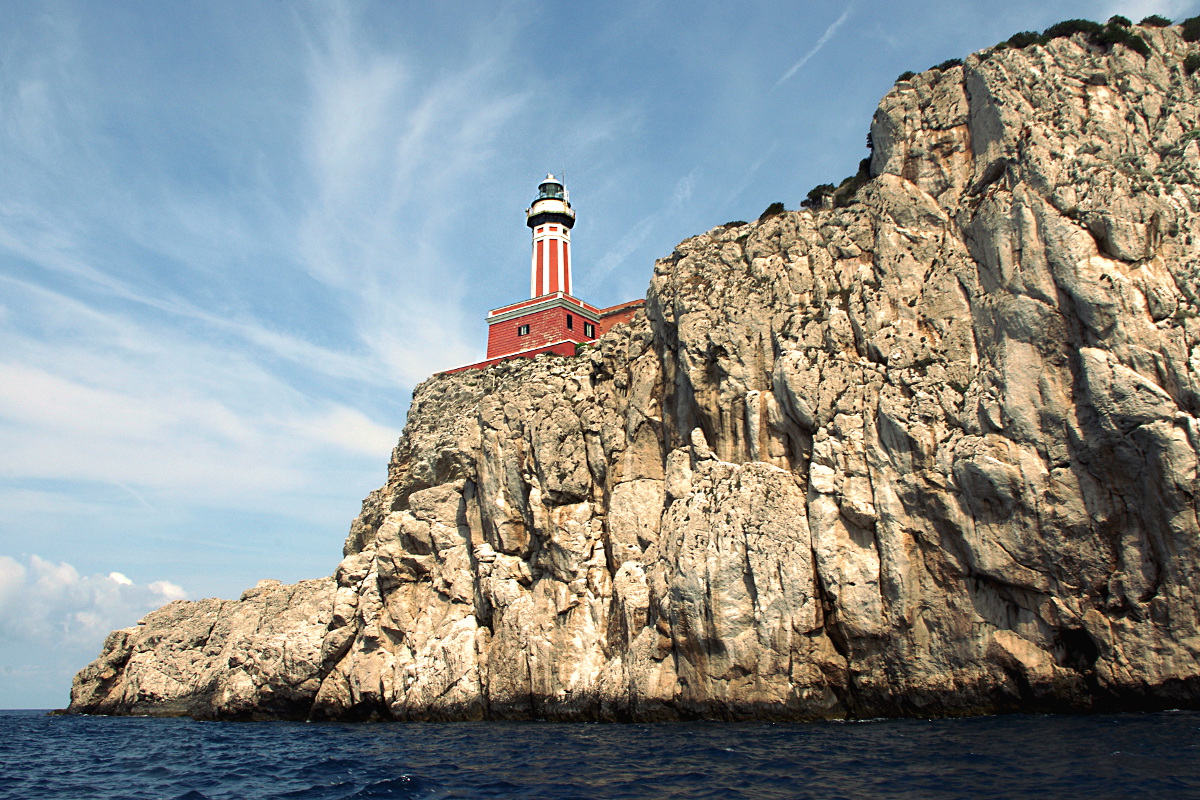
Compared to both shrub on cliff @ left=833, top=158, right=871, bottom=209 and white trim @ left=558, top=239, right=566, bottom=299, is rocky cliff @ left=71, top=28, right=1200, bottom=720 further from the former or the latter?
white trim @ left=558, top=239, right=566, bottom=299

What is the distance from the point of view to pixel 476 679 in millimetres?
33094

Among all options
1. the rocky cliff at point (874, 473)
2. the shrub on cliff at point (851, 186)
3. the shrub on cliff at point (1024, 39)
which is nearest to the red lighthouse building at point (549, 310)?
the rocky cliff at point (874, 473)

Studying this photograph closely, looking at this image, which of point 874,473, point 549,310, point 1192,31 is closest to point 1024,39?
point 1192,31

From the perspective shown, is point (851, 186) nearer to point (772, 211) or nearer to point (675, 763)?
point (772, 211)

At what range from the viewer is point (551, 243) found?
51.4 m

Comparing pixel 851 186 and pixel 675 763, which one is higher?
pixel 851 186

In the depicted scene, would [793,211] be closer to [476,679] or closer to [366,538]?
[476,679]

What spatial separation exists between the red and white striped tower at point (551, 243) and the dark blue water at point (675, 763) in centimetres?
2938

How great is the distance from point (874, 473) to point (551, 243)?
30938mm

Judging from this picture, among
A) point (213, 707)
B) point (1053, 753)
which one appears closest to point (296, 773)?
point (1053, 753)

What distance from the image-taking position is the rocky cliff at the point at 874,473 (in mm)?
22328

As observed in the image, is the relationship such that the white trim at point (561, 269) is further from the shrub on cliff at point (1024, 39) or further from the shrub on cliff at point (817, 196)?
the shrub on cliff at point (1024, 39)

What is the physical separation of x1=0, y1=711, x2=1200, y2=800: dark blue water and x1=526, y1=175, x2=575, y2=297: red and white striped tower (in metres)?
29.4

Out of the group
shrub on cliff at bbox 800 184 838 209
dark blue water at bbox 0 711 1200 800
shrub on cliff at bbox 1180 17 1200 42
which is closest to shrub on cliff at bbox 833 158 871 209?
shrub on cliff at bbox 800 184 838 209
